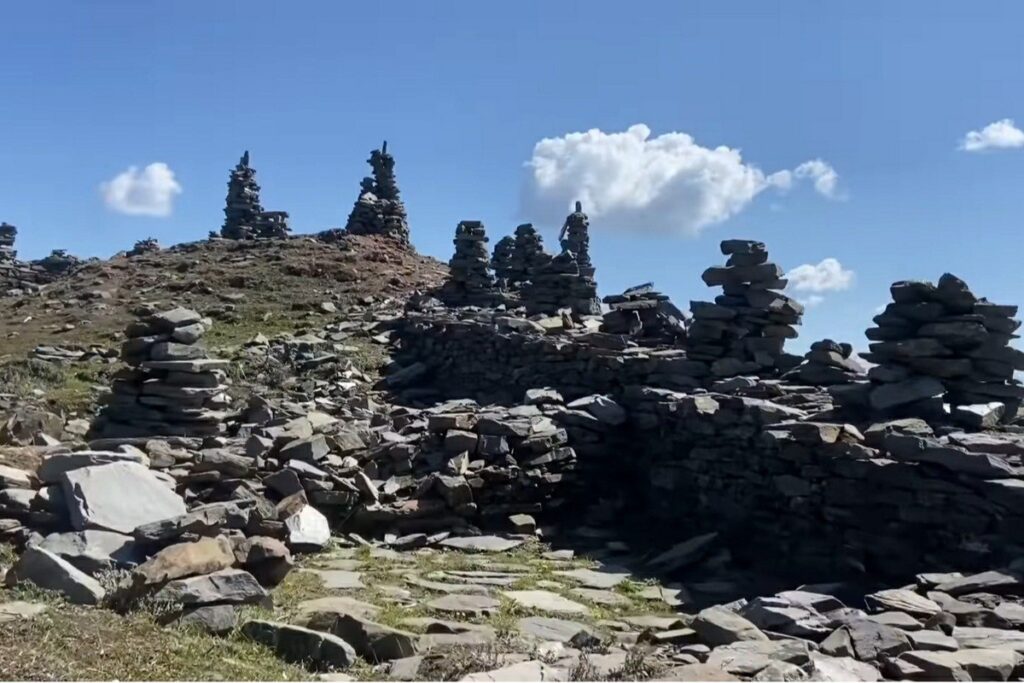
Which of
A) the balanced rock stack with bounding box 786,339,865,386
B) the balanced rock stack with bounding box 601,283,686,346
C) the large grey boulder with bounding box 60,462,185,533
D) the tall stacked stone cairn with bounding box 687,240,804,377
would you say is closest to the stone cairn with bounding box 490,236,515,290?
the balanced rock stack with bounding box 601,283,686,346

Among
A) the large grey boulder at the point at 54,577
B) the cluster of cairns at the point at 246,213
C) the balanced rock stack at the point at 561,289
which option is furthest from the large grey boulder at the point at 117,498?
the cluster of cairns at the point at 246,213

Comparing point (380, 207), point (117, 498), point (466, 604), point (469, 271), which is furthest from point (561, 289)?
point (380, 207)

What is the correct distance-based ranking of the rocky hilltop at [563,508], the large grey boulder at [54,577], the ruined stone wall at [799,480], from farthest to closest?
the ruined stone wall at [799,480] < the large grey boulder at [54,577] < the rocky hilltop at [563,508]

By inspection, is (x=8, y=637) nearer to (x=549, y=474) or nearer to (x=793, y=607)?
(x=793, y=607)

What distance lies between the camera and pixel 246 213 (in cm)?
4869

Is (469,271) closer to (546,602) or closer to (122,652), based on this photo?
(546,602)

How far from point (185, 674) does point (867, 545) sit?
6.92 meters

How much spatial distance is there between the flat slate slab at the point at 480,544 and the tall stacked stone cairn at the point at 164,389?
5.01 m

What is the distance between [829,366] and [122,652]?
32.6ft

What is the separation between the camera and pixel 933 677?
19.5ft

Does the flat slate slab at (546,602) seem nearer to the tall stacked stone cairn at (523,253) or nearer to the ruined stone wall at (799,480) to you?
the ruined stone wall at (799,480)

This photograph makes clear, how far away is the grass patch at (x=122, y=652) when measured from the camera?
554 centimetres

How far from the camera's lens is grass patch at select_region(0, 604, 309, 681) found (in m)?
5.54

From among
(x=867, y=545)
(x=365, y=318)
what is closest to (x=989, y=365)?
(x=867, y=545)
